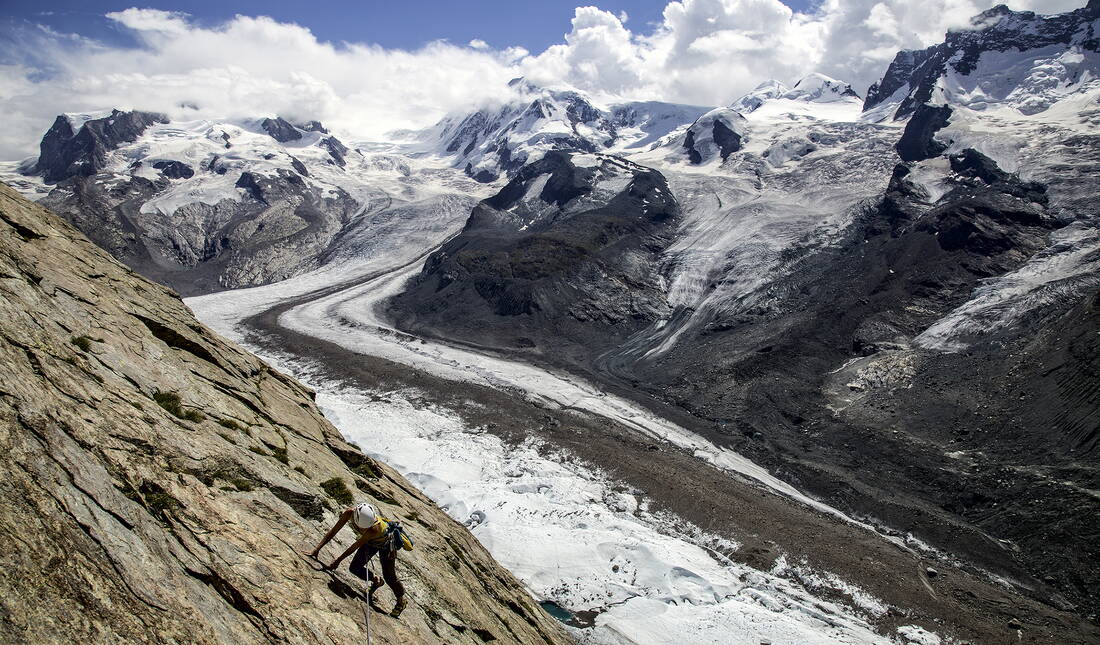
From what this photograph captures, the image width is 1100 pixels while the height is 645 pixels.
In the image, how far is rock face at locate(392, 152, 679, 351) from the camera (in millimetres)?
71938

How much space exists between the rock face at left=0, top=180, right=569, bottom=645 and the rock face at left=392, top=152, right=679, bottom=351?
5263 cm

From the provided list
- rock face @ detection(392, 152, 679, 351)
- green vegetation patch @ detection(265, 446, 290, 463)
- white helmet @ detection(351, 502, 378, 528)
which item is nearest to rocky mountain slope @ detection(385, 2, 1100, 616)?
rock face @ detection(392, 152, 679, 351)

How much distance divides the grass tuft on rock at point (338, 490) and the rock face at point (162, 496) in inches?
2.2

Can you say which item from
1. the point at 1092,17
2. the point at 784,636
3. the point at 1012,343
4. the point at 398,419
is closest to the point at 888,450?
the point at 1012,343

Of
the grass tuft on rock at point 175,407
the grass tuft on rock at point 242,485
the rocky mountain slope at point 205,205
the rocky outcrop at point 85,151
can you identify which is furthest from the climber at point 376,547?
the rocky outcrop at point 85,151

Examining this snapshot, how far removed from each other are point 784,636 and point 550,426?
23775 millimetres

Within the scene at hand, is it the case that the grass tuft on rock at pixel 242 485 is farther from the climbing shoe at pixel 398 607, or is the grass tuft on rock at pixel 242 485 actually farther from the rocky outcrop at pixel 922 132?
the rocky outcrop at pixel 922 132

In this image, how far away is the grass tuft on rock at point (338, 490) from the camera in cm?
1285

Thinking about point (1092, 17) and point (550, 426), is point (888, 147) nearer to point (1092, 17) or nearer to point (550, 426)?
point (1092, 17)

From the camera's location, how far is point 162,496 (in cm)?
877

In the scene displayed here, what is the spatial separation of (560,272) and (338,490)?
6588cm

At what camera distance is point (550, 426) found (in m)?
45.5

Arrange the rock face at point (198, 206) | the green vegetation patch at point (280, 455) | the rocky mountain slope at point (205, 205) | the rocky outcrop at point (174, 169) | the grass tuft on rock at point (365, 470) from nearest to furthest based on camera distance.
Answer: the green vegetation patch at point (280, 455)
the grass tuft on rock at point (365, 470)
the rock face at point (198, 206)
the rocky mountain slope at point (205, 205)
the rocky outcrop at point (174, 169)

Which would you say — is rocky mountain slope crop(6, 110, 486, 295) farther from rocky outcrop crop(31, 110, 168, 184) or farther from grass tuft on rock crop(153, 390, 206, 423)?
grass tuft on rock crop(153, 390, 206, 423)
